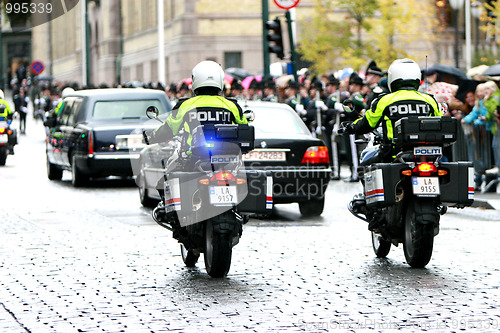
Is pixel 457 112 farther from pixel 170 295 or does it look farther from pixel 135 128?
pixel 170 295

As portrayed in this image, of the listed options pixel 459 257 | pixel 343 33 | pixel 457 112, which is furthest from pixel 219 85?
pixel 343 33

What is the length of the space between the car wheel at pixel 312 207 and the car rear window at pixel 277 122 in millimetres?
903

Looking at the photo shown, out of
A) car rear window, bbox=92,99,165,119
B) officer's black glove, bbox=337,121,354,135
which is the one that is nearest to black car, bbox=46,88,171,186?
car rear window, bbox=92,99,165,119

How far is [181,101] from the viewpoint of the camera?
947cm

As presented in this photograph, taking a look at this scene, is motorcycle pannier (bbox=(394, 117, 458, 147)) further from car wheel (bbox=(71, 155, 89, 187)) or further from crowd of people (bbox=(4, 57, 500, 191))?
car wheel (bbox=(71, 155, 89, 187))

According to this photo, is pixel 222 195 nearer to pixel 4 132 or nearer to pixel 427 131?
pixel 427 131

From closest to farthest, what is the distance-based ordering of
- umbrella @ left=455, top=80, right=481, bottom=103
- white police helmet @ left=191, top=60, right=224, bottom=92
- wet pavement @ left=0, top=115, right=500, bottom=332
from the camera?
wet pavement @ left=0, top=115, right=500, bottom=332, white police helmet @ left=191, top=60, right=224, bottom=92, umbrella @ left=455, top=80, right=481, bottom=103

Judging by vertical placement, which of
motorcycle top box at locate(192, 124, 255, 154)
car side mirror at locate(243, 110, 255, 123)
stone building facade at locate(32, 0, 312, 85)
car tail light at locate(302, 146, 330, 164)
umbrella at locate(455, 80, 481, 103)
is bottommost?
car tail light at locate(302, 146, 330, 164)

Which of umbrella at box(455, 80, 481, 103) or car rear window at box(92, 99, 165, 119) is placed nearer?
umbrella at box(455, 80, 481, 103)

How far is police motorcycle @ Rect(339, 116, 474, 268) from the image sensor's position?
9.43 meters

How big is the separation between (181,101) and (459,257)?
2.94 m

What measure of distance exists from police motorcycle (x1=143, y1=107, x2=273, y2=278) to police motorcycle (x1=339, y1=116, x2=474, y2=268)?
107cm

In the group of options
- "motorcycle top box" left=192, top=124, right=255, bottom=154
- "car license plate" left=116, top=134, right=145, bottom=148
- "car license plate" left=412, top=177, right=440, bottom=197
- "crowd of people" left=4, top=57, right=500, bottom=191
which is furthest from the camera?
"car license plate" left=116, top=134, right=145, bottom=148

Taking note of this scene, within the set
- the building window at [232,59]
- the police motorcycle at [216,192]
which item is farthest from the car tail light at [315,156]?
the building window at [232,59]
